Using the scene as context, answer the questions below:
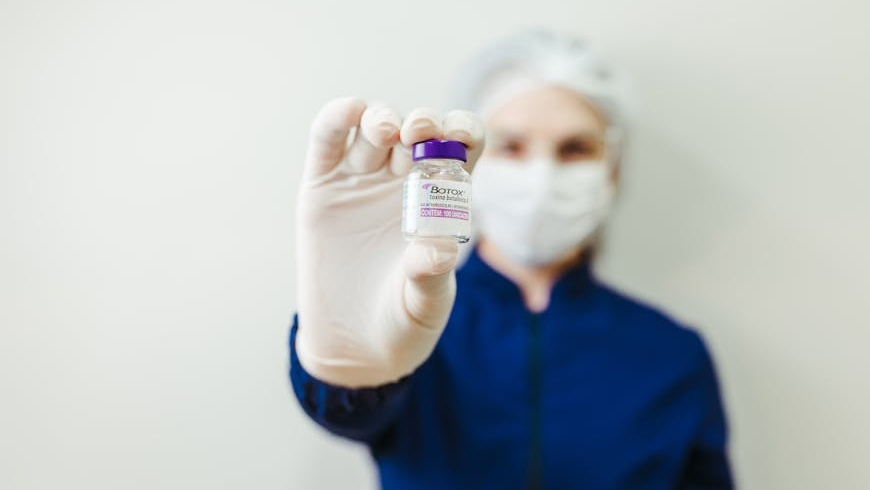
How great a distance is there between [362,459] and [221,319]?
1.26ft

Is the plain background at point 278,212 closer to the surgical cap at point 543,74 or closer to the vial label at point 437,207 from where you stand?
the surgical cap at point 543,74


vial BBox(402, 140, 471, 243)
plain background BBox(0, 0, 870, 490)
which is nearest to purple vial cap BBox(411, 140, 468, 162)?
vial BBox(402, 140, 471, 243)

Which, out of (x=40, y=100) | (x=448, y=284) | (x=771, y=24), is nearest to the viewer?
(x=448, y=284)

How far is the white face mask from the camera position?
3.45ft

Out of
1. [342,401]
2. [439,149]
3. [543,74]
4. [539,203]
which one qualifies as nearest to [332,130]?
[439,149]

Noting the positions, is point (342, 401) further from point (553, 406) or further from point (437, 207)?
point (553, 406)

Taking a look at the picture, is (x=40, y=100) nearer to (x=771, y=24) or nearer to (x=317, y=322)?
(x=317, y=322)

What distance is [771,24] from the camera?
130 centimetres

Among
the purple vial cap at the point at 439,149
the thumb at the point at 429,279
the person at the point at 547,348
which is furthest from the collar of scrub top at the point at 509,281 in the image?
the purple vial cap at the point at 439,149

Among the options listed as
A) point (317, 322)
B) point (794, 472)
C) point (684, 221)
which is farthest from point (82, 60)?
point (794, 472)

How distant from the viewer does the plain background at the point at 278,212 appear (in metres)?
1.17

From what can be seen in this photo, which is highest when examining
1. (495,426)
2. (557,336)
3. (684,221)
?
(684,221)

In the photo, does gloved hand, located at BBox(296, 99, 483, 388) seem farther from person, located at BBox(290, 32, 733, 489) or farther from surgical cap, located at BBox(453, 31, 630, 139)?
surgical cap, located at BBox(453, 31, 630, 139)

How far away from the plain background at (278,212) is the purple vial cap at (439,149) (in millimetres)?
677
